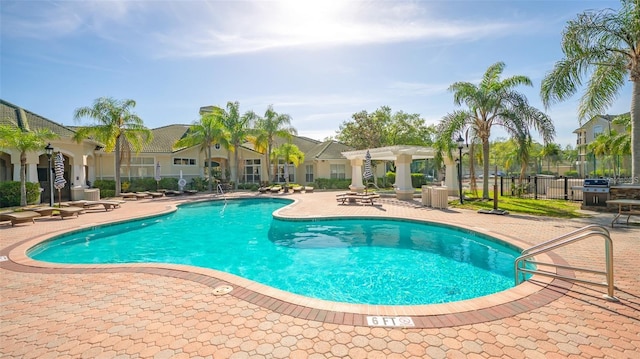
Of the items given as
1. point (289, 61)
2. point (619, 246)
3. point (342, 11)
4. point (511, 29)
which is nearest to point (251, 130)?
point (289, 61)

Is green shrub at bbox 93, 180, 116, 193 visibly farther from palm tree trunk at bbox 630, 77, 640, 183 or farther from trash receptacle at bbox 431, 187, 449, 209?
palm tree trunk at bbox 630, 77, 640, 183

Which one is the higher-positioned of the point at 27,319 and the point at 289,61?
the point at 289,61

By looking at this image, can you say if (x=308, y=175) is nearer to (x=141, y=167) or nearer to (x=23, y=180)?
(x=141, y=167)

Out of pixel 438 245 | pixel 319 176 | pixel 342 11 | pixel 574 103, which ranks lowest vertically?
pixel 438 245

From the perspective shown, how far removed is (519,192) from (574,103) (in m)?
7.05

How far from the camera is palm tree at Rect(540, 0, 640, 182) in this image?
38.1ft

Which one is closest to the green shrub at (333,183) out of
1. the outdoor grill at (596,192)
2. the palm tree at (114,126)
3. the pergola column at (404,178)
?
the pergola column at (404,178)

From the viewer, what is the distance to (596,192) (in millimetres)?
13297

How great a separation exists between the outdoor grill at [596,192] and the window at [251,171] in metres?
28.1

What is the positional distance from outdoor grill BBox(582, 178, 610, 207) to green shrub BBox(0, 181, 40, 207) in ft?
99.7

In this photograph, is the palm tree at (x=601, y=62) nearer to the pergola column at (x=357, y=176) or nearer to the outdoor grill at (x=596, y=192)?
the outdoor grill at (x=596, y=192)

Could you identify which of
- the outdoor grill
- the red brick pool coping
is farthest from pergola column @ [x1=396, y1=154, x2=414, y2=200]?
the red brick pool coping

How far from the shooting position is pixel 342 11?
384 inches

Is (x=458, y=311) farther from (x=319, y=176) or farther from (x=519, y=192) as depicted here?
(x=319, y=176)
